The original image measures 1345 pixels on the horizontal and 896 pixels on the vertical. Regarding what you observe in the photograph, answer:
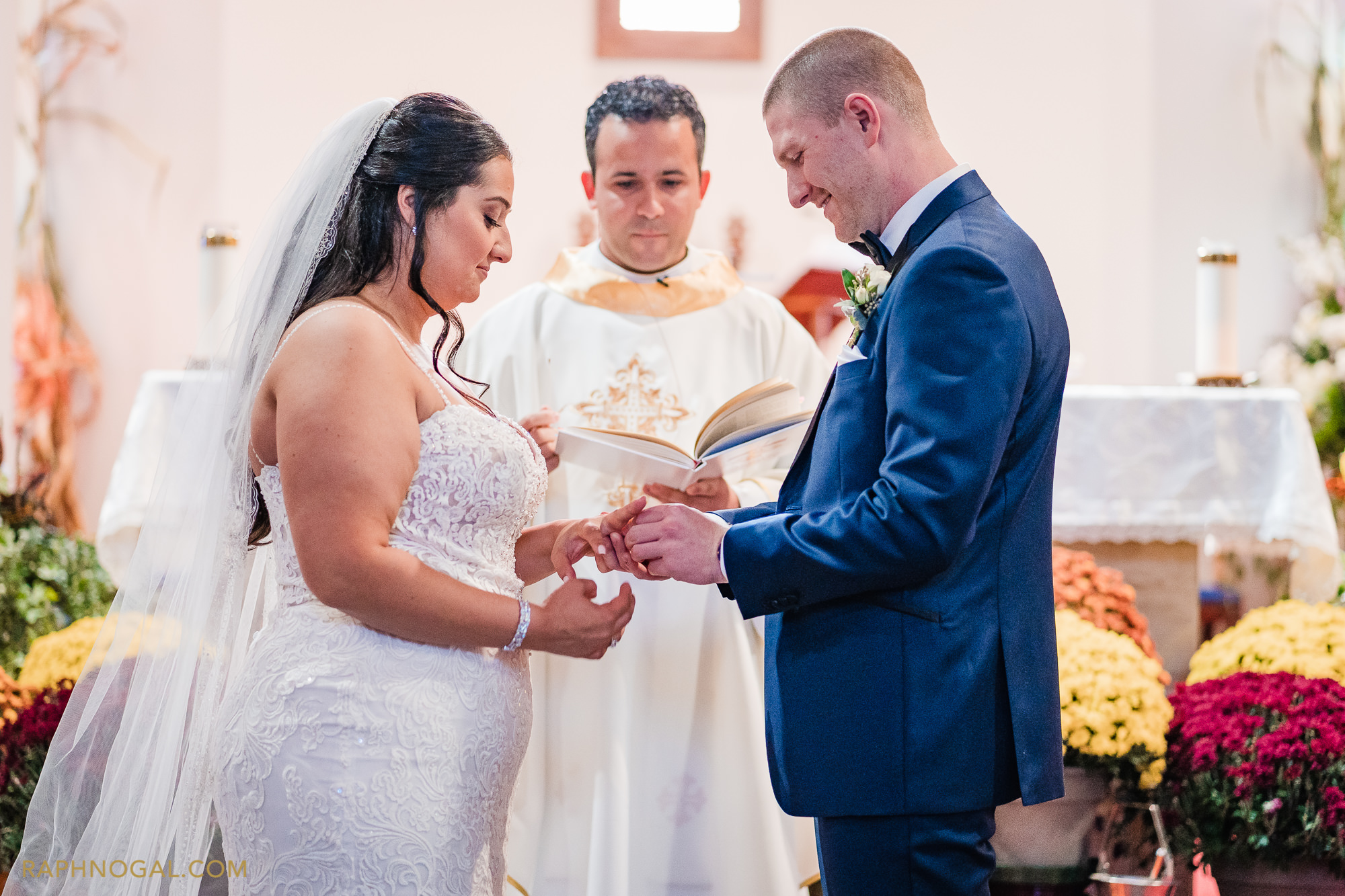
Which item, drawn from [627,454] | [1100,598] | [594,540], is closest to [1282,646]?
[1100,598]

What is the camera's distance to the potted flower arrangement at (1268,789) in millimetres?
2889

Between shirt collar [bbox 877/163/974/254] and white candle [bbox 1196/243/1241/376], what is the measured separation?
8.58ft

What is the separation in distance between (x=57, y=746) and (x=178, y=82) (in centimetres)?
452

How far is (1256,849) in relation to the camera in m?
2.94

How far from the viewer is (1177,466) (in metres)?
4.04

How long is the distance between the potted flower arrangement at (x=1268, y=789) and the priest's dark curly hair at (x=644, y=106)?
6.55 feet

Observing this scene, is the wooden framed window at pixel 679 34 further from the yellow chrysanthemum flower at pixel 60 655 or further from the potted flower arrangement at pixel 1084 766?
the potted flower arrangement at pixel 1084 766

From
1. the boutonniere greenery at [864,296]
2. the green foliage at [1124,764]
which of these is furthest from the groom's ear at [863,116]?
the green foliage at [1124,764]

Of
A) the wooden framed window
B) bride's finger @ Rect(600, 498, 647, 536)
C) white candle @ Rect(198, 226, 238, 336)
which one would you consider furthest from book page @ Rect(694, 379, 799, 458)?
the wooden framed window

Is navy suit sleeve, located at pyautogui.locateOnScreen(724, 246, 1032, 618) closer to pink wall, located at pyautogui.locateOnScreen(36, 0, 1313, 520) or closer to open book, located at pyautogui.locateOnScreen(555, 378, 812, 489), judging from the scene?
open book, located at pyautogui.locateOnScreen(555, 378, 812, 489)

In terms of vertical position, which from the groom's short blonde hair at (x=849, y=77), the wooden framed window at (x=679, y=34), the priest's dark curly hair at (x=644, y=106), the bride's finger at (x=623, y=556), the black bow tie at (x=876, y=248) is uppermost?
the wooden framed window at (x=679, y=34)

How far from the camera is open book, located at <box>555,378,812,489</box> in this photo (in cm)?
255

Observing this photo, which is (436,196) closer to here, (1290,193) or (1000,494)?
(1000,494)

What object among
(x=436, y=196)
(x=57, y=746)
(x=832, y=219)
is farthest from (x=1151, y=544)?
(x=57, y=746)
